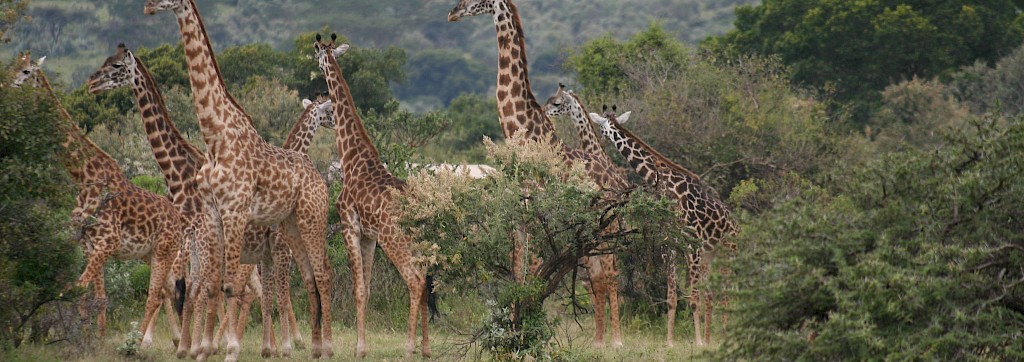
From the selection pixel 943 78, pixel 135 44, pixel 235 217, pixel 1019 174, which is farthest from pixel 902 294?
pixel 135 44

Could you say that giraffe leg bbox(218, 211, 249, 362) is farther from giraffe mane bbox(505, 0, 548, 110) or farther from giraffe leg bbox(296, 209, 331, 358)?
giraffe mane bbox(505, 0, 548, 110)

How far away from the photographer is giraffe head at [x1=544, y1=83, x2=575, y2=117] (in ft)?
48.5

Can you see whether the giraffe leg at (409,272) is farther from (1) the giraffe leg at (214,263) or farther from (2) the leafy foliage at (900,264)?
(2) the leafy foliage at (900,264)

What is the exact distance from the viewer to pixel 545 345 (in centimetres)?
1149

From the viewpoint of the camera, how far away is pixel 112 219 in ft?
40.8

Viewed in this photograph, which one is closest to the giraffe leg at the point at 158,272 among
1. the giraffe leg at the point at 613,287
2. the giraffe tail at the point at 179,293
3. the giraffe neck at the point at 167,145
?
the giraffe tail at the point at 179,293

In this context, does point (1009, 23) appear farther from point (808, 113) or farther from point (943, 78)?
point (808, 113)

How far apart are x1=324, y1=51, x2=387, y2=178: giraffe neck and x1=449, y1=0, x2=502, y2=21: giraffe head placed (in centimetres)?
165

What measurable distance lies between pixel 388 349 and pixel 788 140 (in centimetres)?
1170

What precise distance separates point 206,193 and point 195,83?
96cm

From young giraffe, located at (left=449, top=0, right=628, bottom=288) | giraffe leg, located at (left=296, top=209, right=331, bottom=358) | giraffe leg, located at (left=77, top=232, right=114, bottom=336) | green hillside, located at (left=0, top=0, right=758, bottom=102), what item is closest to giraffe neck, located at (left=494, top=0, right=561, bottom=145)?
young giraffe, located at (left=449, top=0, right=628, bottom=288)

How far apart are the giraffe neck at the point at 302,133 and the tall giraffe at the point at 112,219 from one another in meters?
1.46

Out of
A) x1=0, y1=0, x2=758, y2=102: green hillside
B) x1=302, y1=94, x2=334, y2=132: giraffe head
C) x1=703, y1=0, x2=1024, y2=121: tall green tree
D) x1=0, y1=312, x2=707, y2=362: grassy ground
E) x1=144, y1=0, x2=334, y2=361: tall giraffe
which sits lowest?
x1=0, y1=312, x2=707, y2=362: grassy ground

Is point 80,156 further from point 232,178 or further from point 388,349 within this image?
point 388,349
